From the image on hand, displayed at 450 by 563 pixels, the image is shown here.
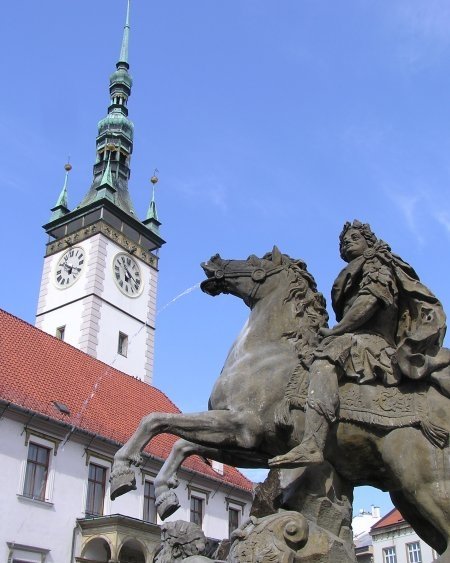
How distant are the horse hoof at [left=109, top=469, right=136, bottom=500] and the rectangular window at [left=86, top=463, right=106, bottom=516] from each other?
23.5m

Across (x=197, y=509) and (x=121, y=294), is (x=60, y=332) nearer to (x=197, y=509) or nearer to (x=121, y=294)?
(x=121, y=294)

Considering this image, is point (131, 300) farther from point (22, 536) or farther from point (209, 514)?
point (22, 536)

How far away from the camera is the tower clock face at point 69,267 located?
48.9 meters

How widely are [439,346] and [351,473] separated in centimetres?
95

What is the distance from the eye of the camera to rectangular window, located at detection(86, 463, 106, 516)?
2686cm

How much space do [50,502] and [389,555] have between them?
23.1m

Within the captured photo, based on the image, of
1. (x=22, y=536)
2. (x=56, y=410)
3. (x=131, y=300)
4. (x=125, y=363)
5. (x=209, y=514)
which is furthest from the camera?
(x=131, y=300)

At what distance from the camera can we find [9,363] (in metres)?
28.7

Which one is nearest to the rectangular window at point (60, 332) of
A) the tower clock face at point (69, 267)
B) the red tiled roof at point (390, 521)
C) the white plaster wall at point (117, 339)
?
the white plaster wall at point (117, 339)

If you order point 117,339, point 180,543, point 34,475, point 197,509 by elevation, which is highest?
point 117,339

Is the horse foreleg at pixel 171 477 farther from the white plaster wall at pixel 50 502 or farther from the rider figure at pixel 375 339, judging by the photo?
the white plaster wall at pixel 50 502

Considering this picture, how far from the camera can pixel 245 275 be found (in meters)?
5.43

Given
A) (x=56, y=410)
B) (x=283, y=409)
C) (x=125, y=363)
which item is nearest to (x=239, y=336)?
(x=283, y=409)

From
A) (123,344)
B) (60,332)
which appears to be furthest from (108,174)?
(123,344)
